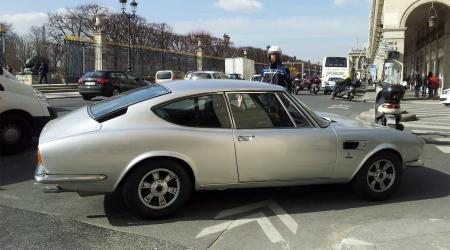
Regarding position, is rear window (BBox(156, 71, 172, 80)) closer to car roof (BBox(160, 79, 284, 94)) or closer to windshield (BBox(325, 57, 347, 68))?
windshield (BBox(325, 57, 347, 68))

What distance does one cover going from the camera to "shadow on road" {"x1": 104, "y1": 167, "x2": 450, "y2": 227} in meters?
5.34

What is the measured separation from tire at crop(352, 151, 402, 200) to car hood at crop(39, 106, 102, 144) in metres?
2.95

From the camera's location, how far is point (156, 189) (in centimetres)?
511

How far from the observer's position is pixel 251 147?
5.28m

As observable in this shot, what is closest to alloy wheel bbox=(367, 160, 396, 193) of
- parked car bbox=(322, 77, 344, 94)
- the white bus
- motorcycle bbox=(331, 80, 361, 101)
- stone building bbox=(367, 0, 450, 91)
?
stone building bbox=(367, 0, 450, 91)

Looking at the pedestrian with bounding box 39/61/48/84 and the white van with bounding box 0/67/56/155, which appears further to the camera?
the pedestrian with bounding box 39/61/48/84

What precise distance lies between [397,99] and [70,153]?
281 inches

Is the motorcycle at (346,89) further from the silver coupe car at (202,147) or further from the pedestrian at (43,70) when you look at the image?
the silver coupe car at (202,147)

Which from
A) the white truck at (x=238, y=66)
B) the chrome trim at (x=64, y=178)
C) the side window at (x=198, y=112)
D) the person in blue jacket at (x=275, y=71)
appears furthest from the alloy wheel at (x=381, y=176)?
the white truck at (x=238, y=66)

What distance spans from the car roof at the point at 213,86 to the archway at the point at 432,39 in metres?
26.3

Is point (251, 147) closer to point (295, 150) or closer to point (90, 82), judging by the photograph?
point (295, 150)

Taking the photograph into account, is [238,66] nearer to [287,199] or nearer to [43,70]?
[43,70]

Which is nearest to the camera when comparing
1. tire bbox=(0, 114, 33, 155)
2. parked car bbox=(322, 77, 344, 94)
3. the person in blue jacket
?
the person in blue jacket

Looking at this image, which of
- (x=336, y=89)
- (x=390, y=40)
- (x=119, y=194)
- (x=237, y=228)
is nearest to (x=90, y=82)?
(x=336, y=89)
